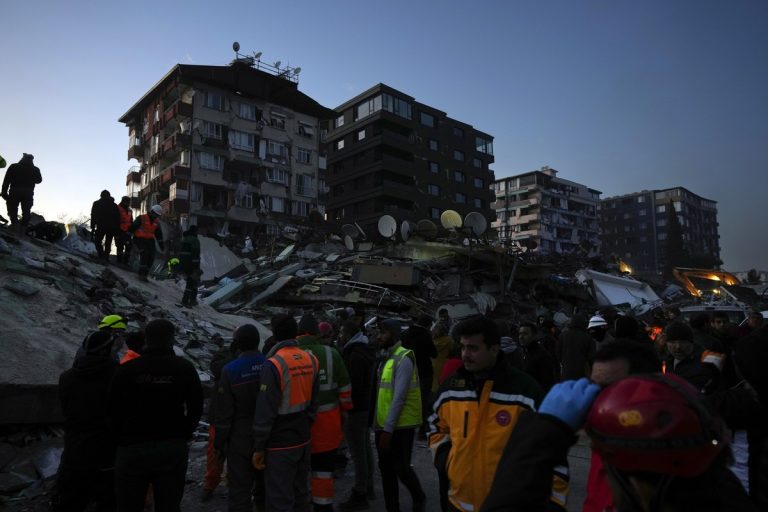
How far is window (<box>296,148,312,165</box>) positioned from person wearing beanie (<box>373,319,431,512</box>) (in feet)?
159

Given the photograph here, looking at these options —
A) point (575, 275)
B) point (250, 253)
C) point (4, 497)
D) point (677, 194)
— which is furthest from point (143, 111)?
point (677, 194)

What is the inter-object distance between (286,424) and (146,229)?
943 centimetres

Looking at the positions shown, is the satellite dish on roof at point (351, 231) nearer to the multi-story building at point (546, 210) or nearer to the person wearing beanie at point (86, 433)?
the person wearing beanie at point (86, 433)

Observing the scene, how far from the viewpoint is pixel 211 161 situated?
44.6m

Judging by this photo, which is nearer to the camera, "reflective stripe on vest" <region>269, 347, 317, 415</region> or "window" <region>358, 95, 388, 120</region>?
"reflective stripe on vest" <region>269, 347, 317, 415</region>

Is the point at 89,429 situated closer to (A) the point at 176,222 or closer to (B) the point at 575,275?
(B) the point at 575,275

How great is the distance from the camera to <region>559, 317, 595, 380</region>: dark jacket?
6.95m

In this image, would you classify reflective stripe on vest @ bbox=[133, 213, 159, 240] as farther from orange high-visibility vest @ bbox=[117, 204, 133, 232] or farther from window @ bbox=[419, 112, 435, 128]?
window @ bbox=[419, 112, 435, 128]

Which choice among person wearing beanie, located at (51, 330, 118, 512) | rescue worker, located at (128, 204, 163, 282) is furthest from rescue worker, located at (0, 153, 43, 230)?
person wearing beanie, located at (51, 330, 118, 512)

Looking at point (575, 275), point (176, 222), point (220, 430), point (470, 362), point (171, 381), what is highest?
point (176, 222)

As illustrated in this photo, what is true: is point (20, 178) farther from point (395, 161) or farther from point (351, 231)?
point (395, 161)

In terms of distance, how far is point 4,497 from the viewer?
511cm

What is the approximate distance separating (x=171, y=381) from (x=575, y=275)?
2807 cm

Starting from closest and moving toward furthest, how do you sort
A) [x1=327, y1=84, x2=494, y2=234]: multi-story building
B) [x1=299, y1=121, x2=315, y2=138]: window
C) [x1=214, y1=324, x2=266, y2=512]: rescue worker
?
[x1=214, y1=324, x2=266, y2=512]: rescue worker
[x1=299, y1=121, x2=315, y2=138]: window
[x1=327, y1=84, x2=494, y2=234]: multi-story building
